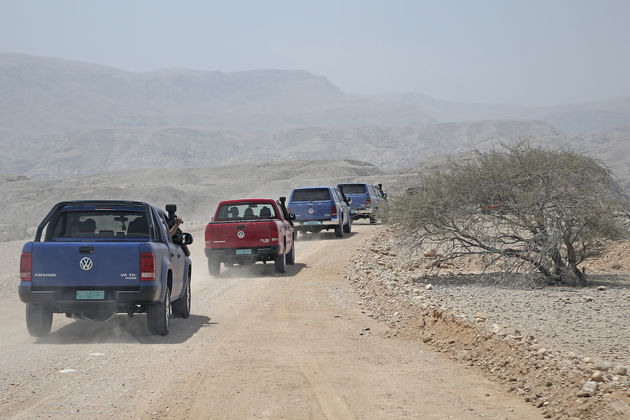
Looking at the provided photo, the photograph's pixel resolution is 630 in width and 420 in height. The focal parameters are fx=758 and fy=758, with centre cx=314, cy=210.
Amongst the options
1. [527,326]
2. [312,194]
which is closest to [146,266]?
[527,326]

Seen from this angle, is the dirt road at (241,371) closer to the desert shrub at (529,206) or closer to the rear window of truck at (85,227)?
the rear window of truck at (85,227)

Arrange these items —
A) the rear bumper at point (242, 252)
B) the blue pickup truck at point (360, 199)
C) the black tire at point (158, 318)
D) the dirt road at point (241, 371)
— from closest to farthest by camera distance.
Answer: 1. the dirt road at point (241, 371)
2. the black tire at point (158, 318)
3. the rear bumper at point (242, 252)
4. the blue pickup truck at point (360, 199)

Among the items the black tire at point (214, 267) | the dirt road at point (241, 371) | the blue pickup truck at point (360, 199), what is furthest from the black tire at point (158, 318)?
the blue pickup truck at point (360, 199)

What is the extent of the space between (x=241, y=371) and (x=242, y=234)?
961 centimetres

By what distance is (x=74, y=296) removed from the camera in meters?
9.46

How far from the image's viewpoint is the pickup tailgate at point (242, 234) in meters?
17.3

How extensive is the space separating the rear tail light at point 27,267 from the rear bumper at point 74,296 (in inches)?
3.1

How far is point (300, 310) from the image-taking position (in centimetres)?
1253

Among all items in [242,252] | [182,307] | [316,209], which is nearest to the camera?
[182,307]

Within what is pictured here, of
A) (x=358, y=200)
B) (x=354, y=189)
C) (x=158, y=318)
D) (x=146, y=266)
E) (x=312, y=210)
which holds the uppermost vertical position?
(x=146, y=266)

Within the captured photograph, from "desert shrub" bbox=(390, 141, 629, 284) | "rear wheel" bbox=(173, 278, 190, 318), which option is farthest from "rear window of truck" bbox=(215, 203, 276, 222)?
"rear wheel" bbox=(173, 278, 190, 318)

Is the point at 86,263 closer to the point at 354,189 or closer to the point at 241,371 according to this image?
the point at 241,371

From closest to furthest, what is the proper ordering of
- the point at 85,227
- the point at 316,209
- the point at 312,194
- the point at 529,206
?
1. the point at 85,227
2. the point at 529,206
3. the point at 316,209
4. the point at 312,194

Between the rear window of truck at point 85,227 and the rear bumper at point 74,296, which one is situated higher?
the rear window of truck at point 85,227
